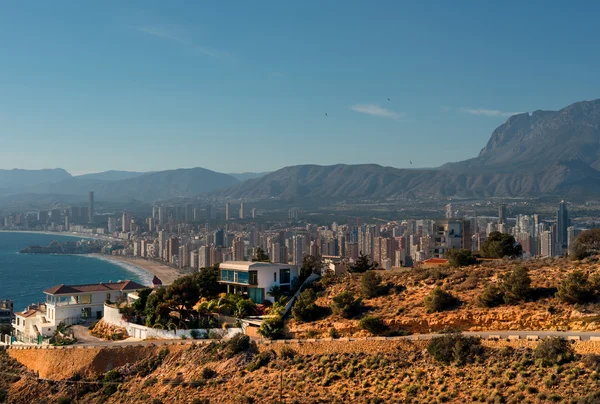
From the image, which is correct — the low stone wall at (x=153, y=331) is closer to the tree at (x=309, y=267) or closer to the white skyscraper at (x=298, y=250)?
the tree at (x=309, y=267)

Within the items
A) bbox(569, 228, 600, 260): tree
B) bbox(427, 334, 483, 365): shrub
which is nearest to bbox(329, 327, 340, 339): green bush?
bbox(427, 334, 483, 365): shrub

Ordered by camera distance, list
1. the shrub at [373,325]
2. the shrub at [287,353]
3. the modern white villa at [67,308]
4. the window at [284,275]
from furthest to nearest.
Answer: the modern white villa at [67,308] < the window at [284,275] < the shrub at [373,325] < the shrub at [287,353]

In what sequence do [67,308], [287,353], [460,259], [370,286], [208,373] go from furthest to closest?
[67,308], [460,259], [370,286], [208,373], [287,353]

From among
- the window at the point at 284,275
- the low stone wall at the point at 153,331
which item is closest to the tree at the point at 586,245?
the window at the point at 284,275

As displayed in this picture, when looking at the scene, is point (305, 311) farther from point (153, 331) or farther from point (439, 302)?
point (153, 331)

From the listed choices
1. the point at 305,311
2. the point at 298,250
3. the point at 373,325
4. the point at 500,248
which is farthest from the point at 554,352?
the point at 298,250

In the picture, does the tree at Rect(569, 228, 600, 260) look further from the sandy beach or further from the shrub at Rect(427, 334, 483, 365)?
the sandy beach
